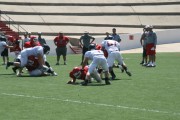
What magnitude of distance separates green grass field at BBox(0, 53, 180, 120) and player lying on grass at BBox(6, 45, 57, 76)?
5.32 feet

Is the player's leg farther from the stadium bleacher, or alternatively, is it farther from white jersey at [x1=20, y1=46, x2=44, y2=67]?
the stadium bleacher

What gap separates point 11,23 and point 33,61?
26.8 m

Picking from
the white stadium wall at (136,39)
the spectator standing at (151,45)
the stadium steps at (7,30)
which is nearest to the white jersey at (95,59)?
the spectator standing at (151,45)

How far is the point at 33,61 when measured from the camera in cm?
2158

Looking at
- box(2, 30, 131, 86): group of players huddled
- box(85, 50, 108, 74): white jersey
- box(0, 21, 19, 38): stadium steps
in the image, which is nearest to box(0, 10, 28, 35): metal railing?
box(0, 21, 19, 38): stadium steps

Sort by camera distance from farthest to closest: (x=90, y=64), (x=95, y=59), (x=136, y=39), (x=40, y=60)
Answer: (x=136, y=39), (x=40, y=60), (x=90, y=64), (x=95, y=59)

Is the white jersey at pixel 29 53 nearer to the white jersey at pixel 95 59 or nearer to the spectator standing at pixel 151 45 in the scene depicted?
the white jersey at pixel 95 59

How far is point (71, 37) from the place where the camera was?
→ 45.5m

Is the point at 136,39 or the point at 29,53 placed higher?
the point at 136,39

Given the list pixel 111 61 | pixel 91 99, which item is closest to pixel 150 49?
pixel 111 61

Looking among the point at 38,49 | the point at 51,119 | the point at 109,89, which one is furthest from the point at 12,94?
the point at 38,49

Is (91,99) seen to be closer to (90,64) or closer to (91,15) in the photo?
(90,64)
